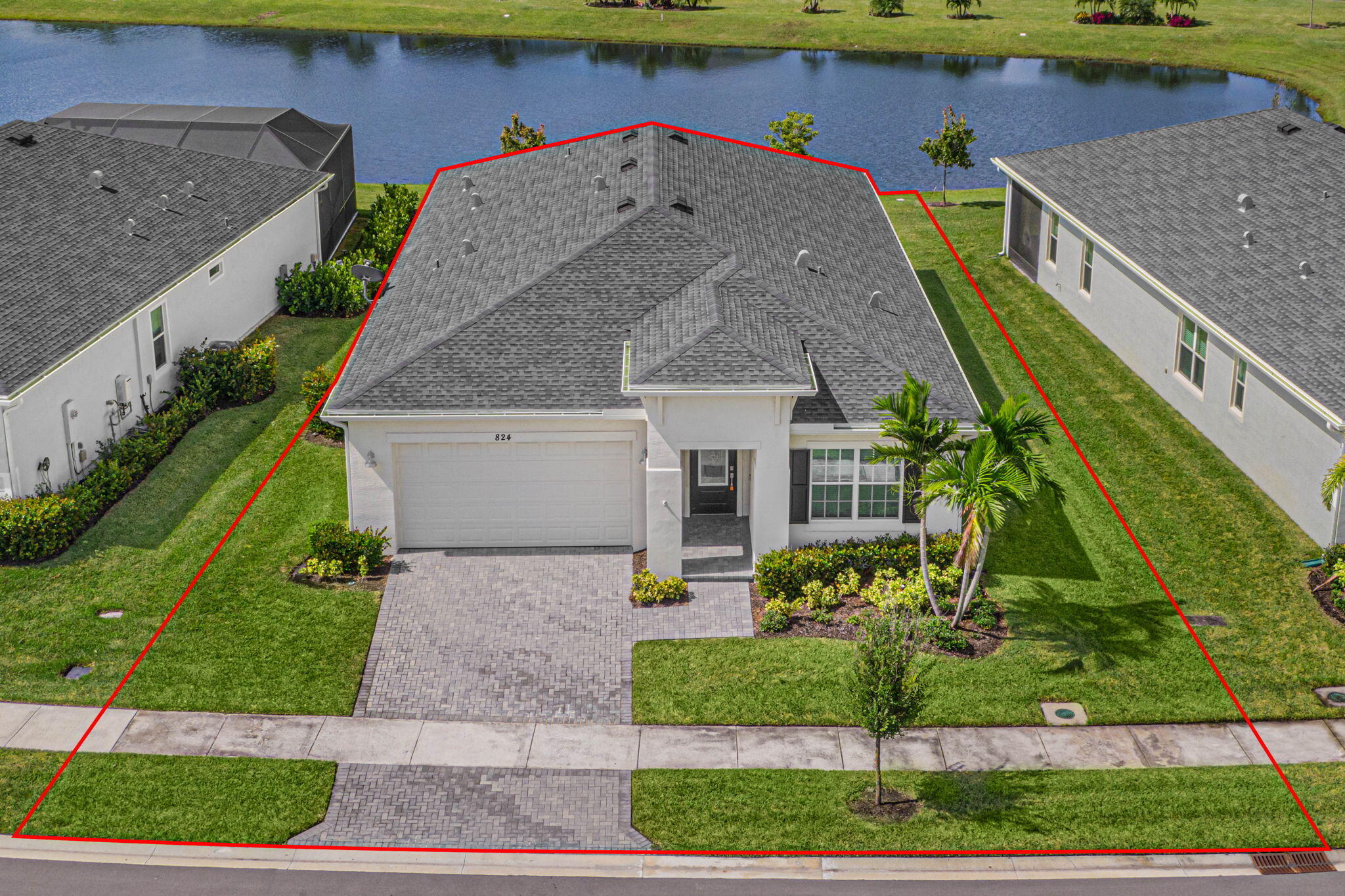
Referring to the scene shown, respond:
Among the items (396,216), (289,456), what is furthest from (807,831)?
(396,216)

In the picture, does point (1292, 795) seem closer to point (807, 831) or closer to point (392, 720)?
point (807, 831)

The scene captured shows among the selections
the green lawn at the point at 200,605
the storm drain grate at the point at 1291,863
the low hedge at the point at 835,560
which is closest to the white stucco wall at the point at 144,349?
the green lawn at the point at 200,605

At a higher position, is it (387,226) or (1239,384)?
(387,226)

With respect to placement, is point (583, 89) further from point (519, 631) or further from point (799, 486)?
point (519, 631)

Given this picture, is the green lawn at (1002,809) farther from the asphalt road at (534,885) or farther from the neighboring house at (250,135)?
the neighboring house at (250,135)

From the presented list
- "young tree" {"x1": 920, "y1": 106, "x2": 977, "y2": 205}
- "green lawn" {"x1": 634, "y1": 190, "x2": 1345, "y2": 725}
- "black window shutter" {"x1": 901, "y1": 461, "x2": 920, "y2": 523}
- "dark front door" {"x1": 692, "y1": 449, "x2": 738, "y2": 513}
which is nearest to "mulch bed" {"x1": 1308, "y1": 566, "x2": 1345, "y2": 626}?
"green lawn" {"x1": 634, "y1": 190, "x2": 1345, "y2": 725}

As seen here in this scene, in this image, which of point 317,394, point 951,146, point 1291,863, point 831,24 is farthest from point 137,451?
point 831,24
